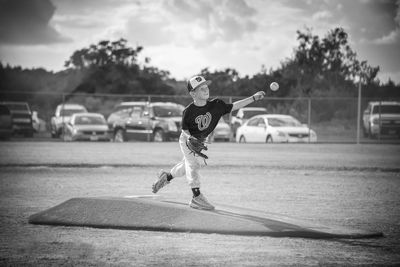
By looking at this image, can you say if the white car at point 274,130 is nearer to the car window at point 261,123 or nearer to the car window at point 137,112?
the car window at point 261,123

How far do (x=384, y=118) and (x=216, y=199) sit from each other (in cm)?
2453

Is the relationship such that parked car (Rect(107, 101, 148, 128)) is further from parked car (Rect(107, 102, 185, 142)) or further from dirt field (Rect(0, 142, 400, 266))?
dirt field (Rect(0, 142, 400, 266))

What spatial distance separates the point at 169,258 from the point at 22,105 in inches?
1275

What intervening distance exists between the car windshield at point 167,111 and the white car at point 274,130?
335cm

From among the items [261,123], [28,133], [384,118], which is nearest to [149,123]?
[261,123]

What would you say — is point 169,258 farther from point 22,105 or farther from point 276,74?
point 276,74

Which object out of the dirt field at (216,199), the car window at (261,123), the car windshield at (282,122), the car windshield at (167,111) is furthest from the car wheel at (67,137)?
the car windshield at (282,122)

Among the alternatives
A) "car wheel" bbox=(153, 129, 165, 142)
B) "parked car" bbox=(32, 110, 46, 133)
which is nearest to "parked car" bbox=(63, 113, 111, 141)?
"car wheel" bbox=(153, 129, 165, 142)

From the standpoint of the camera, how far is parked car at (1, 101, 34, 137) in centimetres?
3594

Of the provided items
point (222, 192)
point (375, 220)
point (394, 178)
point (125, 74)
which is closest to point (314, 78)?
point (125, 74)

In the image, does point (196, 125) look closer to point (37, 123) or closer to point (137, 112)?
point (137, 112)

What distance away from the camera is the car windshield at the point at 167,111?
96.5ft

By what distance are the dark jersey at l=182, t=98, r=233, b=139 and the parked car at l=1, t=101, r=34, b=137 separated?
29006mm

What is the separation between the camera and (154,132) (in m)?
29.9
